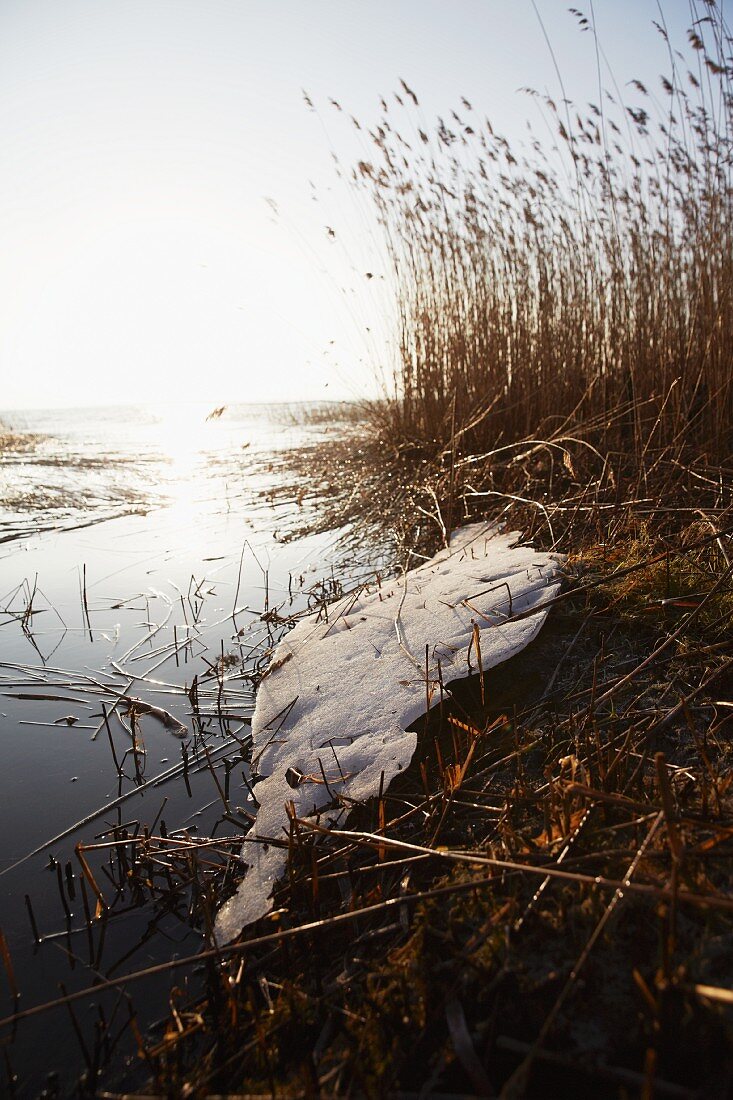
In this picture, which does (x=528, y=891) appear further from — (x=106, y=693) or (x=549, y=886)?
(x=106, y=693)

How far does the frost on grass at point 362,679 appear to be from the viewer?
110 centimetres

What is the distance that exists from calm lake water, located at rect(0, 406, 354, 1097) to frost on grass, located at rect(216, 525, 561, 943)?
5.0 inches

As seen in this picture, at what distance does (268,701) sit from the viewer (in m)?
1.48

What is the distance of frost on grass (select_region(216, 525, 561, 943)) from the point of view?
1096 mm

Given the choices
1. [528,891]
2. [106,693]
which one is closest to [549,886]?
[528,891]

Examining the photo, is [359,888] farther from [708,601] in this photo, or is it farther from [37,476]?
[37,476]

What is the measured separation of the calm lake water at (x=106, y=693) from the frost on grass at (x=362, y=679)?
0.13 metres

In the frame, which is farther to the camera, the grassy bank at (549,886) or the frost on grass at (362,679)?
the frost on grass at (362,679)

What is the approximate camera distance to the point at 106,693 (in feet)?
5.65

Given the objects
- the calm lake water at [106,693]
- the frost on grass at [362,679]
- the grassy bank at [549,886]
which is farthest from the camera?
the frost on grass at [362,679]

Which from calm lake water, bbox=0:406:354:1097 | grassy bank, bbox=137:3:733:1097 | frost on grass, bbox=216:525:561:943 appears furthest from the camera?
frost on grass, bbox=216:525:561:943

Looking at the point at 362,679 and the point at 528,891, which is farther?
the point at 362,679

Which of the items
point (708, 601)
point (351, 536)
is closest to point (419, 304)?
point (351, 536)

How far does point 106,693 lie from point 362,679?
0.82 metres
